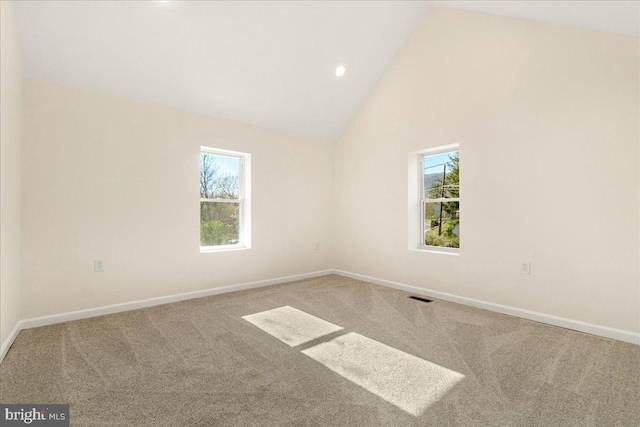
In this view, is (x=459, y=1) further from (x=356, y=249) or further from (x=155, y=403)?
(x=155, y=403)

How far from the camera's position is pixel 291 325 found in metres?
2.88

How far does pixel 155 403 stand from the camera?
1672 millimetres

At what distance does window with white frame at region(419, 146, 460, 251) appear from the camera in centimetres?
387

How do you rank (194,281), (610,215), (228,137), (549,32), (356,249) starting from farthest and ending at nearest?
1. (356,249)
2. (228,137)
3. (194,281)
4. (549,32)
5. (610,215)

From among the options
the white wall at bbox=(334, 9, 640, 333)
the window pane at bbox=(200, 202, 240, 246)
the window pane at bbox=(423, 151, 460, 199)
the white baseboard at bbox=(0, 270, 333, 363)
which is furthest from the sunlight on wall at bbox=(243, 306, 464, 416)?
the window pane at bbox=(423, 151, 460, 199)

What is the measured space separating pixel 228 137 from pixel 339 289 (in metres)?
2.51

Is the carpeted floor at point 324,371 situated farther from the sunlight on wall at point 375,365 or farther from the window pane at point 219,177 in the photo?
the window pane at point 219,177

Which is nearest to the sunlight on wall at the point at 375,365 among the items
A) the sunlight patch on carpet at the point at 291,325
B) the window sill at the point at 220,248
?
the sunlight patch on carpet at the point at 291,325

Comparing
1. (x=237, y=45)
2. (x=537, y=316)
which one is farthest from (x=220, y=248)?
(x=537, y=316)

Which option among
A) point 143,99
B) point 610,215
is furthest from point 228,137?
point 610,215

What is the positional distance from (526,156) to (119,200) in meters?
4.14

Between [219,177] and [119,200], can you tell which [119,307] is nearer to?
[119,200]

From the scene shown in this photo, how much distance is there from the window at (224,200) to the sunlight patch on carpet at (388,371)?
7.47 feet

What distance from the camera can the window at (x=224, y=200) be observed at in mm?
3998
